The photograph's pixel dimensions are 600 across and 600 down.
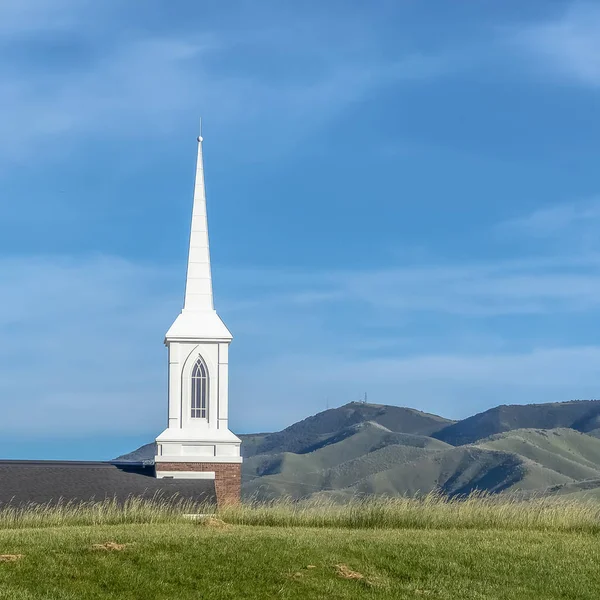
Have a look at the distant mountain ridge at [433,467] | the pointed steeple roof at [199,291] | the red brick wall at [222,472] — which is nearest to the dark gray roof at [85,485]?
the red brick wall at [222,472]

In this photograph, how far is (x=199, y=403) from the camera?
3803 centimetres

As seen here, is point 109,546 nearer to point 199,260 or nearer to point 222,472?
point 222,472

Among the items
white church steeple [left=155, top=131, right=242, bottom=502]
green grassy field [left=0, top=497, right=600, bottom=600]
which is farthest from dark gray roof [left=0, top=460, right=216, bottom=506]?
green grassy field [left=0, top=497, right=600, bottom=600]

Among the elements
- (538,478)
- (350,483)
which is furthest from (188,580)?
(350,483)

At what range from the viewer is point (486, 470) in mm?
110562

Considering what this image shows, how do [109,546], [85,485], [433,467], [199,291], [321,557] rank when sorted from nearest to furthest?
[321,557], [109,546], [85,485], [199,291], [433,467]

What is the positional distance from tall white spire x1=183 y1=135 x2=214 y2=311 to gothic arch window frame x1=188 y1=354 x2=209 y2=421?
7.21ft

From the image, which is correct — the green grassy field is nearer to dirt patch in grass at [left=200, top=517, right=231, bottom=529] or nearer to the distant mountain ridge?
dirt patch in grass at [left=200, top=517, right=231, bottom=529]

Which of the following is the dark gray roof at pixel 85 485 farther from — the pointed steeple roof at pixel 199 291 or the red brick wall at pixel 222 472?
the pointed steeple roof at pixel 199 291

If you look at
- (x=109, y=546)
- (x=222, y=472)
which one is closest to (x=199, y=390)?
(x=222, y=472)

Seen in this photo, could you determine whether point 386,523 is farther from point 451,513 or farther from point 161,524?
point 161,524

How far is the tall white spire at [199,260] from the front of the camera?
127 feet

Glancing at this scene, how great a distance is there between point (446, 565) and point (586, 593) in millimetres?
2447

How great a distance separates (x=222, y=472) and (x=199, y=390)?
3.05 meters
